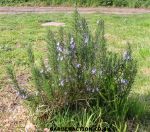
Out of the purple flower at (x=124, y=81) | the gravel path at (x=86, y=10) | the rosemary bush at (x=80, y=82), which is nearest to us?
the rosemary bush at (x=80, y=82)

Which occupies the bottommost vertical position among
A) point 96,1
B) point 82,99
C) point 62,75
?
point 96,1

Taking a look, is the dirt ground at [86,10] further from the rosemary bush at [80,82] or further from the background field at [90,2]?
the rosemary bush at [80,82]

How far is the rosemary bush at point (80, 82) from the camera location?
3.99 m

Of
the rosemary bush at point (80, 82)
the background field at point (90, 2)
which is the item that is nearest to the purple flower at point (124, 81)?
the rosemary bush at point (80, 82)

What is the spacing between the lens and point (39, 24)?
10.4 metres

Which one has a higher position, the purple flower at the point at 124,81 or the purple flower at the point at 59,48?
the purple flower at the point at 59,48

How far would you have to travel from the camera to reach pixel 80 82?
13.4 feet

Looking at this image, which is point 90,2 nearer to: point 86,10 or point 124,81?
point 86,10

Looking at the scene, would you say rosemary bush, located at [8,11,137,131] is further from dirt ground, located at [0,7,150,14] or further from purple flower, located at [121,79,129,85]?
dirt ground, located at [0,7,150,14]

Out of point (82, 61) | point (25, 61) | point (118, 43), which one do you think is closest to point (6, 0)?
point (118, 43)

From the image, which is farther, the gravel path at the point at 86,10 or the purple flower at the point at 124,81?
the gravel path at the point at 86,10

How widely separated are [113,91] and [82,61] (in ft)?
1.32

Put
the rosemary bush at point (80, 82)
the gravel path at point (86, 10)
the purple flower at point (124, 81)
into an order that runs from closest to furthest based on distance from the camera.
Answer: the rosemary bush at point (80, 82)
the purple flower at point (124, 81)
the gravel path at point (86, 10)

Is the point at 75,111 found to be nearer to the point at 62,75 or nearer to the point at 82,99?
the point at 82,99
